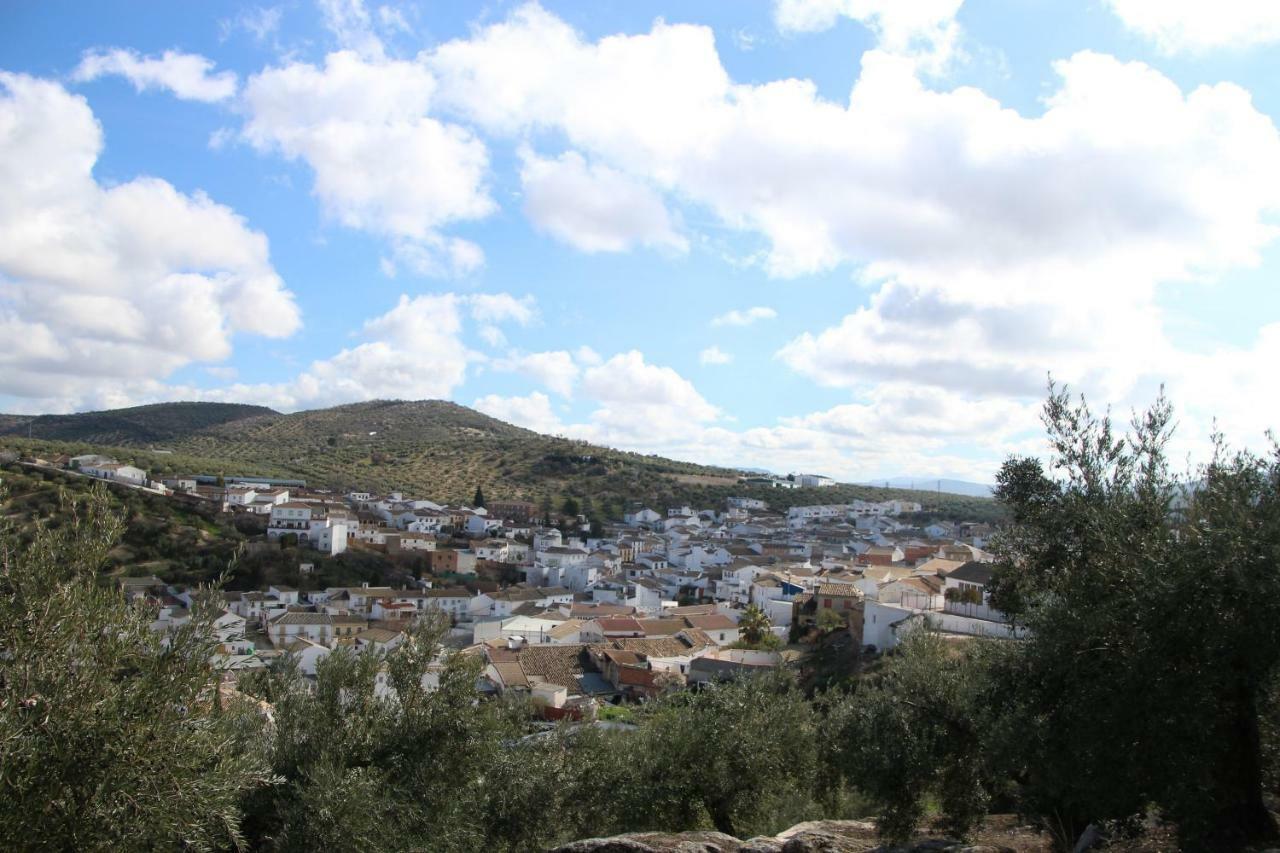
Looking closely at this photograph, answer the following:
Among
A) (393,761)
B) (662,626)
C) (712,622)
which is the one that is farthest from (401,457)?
(393,761)

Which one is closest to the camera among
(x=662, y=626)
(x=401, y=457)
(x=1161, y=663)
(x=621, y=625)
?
(x=1161, y=663)

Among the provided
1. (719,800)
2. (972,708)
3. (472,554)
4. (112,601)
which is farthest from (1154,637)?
(472,554)


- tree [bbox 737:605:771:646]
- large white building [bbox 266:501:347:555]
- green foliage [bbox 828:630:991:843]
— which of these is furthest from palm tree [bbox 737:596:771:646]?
large white building [bbox 266:501:347:555]

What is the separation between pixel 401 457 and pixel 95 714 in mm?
133718

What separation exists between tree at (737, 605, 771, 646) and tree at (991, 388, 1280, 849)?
3672 cm

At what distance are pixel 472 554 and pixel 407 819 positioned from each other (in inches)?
2689

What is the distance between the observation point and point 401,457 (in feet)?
445

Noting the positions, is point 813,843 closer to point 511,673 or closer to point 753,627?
point 511,673

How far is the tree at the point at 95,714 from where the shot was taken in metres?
6.48

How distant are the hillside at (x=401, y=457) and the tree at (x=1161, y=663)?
98.6 meters

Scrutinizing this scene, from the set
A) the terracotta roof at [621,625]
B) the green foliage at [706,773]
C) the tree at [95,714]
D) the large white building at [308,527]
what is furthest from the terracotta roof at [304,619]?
the tree at [95,714]

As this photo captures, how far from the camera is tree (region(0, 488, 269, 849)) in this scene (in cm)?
648

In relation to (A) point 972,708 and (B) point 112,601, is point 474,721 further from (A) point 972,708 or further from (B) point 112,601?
(A) point 972,708

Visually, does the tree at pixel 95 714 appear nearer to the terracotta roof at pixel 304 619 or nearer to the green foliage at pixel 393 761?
the green foliage at pixel 393 761
